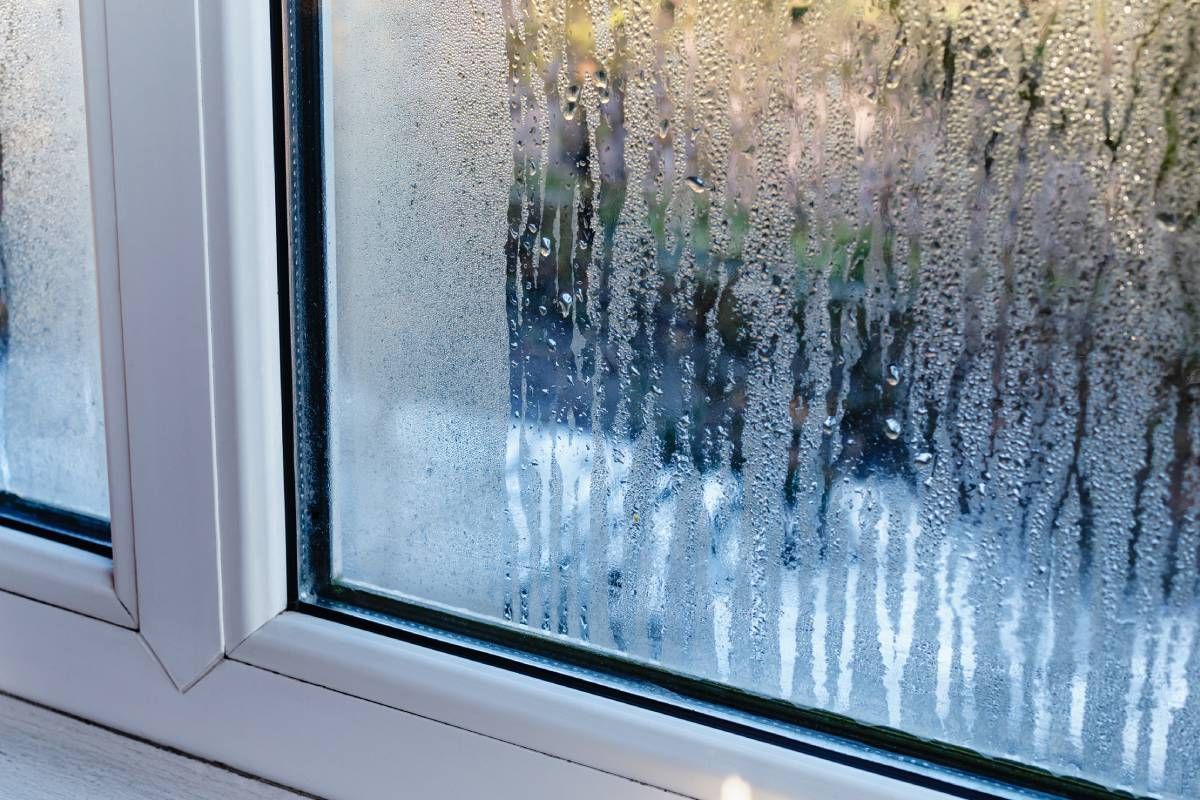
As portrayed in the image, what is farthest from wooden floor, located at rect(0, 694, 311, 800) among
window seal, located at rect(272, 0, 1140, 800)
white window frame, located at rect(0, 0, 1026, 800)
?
window seal, located at rect(272, 0, 1140, 800)

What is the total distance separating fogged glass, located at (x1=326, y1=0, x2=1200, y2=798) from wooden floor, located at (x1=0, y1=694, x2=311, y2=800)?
7.1 inches

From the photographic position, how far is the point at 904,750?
53 centimetres

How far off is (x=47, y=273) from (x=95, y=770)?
0.35 meters

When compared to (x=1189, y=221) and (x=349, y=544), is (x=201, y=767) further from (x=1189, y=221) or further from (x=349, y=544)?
(x=1189, y=221)

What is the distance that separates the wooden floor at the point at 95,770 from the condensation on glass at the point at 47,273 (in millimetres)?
160

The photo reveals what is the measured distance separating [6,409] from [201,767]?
0.34m

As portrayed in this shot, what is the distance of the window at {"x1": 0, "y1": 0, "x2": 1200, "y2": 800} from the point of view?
455mm

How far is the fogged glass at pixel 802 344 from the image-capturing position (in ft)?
1.46

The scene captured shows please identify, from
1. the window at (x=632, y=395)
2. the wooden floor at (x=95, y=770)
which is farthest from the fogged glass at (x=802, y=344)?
the wooden floor at (x=95, y=770)

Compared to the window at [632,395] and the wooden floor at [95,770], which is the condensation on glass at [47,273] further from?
the wooden floor at [95,770]

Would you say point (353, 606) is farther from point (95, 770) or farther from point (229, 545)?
point (95, 770)

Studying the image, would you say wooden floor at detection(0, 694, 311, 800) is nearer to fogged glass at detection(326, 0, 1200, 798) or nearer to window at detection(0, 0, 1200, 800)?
window at detection(0, 0, 1200, 800)

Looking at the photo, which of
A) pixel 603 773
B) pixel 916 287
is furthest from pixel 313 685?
pixel 916 287

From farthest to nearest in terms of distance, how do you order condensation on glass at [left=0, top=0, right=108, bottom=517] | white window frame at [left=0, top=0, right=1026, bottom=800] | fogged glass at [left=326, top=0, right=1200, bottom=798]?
1. condensation on glass at [left=0, top=0, right=108, bottom=517]
2. white window frame at [left=0, top=0, right=1026, bottom=800]
3. fogged glass at [left=326, top=0, right=1200, bottom=798]
